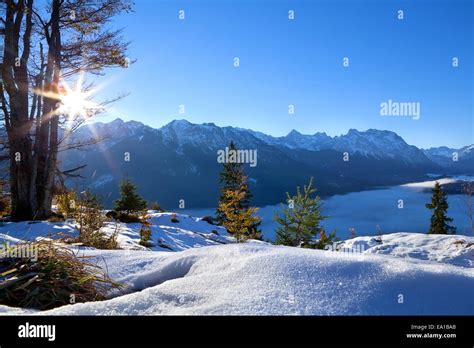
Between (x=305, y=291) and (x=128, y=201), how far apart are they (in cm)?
1736

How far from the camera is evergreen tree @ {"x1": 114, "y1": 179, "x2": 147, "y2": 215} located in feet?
57.1

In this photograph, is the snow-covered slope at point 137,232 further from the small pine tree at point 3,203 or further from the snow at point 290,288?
the small pine tree at point 3,203

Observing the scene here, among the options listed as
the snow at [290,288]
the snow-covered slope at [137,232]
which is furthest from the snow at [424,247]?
the snow at [290,288]

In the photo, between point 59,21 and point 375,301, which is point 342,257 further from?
point 59,21

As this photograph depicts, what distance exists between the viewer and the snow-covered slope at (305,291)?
4.09 ft

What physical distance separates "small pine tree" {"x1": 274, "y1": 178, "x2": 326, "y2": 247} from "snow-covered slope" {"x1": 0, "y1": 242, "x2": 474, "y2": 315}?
8.36m

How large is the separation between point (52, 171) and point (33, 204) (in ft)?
3.83

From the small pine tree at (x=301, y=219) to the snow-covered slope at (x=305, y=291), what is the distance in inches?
329

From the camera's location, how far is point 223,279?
159 centimetres

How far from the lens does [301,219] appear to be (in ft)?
33.3
